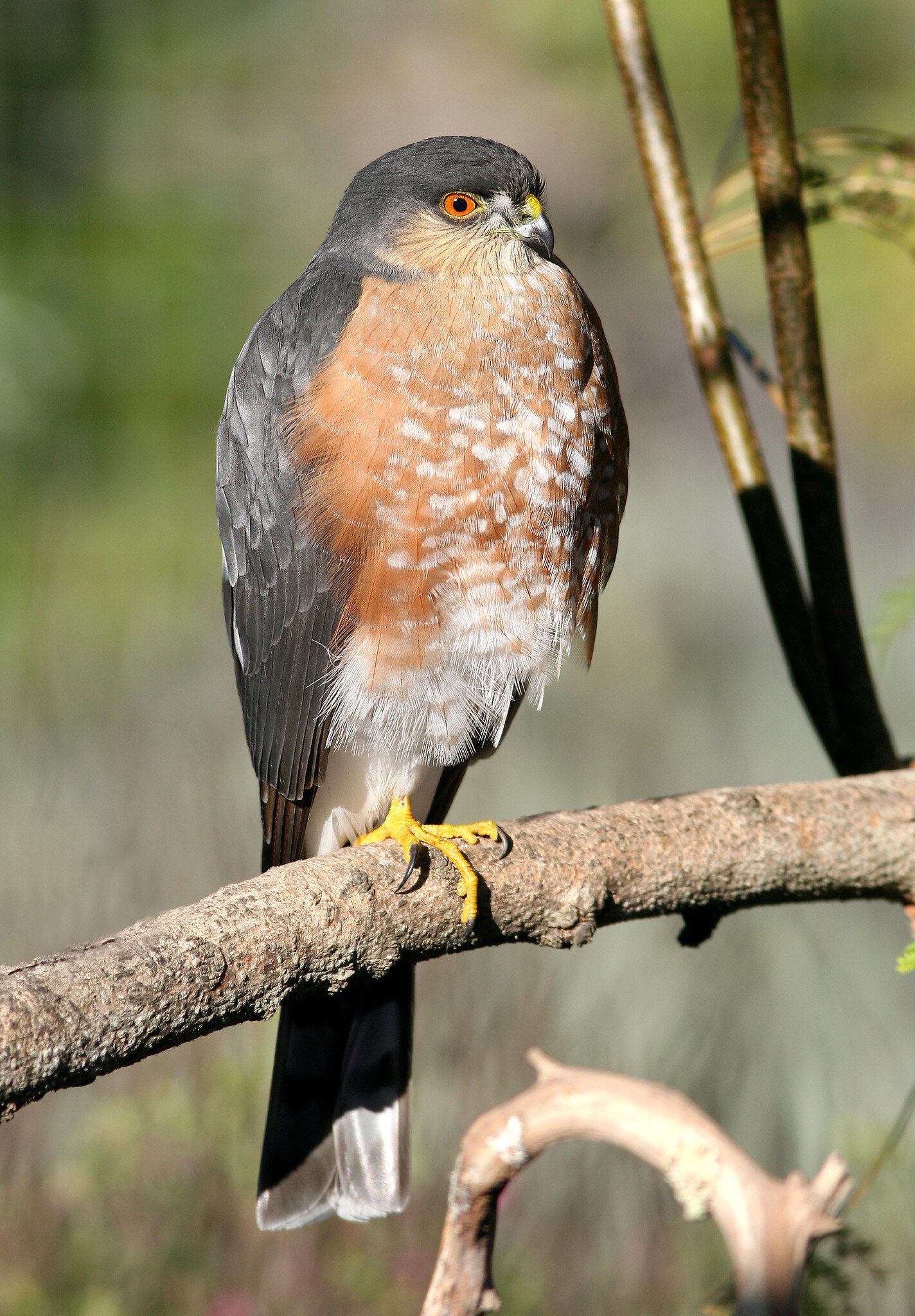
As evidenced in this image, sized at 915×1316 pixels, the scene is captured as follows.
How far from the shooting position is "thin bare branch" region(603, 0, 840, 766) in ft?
6.71

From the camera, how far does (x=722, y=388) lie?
2.14 metres

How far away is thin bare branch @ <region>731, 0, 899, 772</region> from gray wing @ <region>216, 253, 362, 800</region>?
74 cm

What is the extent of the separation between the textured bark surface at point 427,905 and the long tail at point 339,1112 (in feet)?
Result: 1.53

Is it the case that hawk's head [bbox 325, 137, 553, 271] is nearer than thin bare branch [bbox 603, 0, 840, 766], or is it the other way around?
hawk's head [bbox 325, 137, 553, 271]

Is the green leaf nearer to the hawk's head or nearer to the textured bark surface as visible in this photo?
the textured bark surface

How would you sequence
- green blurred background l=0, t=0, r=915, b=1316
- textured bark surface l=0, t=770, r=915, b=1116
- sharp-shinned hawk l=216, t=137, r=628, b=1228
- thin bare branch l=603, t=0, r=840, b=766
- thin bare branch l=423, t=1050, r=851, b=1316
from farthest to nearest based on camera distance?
green blurred background l=0, t=0, r=915, b=1316, thin bare branch l=603, t=0, r=840, b=766, sharp-shinned hawk l=216, t=137, r=628, b=1228, thin bare branch l=423, t=1050, r=851, b=1316, textured bark surface l=0, t=770, r=915, b=1116

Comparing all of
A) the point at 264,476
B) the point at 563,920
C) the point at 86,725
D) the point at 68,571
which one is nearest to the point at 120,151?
the point at 68,571

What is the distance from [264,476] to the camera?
1.96 m

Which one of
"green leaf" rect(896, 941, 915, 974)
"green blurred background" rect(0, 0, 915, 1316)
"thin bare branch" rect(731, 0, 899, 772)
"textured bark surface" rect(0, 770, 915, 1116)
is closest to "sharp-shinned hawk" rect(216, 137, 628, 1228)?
"textured bark surface" rect(0, 770, 915, 1116)

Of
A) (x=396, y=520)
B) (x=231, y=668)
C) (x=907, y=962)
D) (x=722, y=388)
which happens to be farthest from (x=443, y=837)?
(x=231, y=668)

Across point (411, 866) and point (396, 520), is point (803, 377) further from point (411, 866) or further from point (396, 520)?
point (411, 866)

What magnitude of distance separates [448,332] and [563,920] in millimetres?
953

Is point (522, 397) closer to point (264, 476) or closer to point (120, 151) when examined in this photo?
point (264, 476)

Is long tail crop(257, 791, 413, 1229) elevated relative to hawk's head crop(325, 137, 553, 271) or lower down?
lower down
